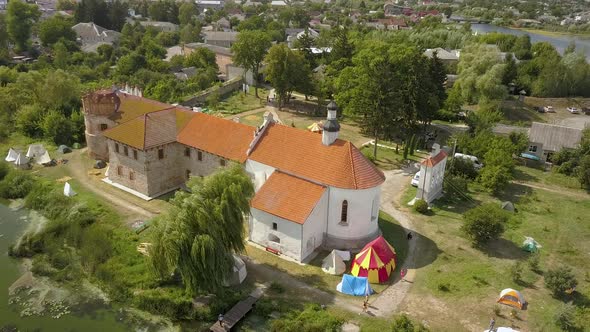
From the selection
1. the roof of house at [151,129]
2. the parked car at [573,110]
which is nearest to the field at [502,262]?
the roof of house at [151,129]

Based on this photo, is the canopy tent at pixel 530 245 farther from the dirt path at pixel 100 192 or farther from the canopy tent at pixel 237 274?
the dirt path at pixel 100 192

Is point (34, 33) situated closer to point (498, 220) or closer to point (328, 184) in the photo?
point (328, 184)

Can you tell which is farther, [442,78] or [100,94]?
[442,78]

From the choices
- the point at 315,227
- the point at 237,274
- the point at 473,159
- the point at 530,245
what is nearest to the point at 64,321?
the point at 237,274

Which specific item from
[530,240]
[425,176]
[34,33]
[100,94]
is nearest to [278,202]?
[425,176]

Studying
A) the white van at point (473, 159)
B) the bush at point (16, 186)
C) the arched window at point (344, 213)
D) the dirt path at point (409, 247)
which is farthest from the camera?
the white van at point (473, 159)

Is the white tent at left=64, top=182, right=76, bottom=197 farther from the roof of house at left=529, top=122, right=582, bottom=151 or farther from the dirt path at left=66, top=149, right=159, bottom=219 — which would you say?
the roof of house at left=529, top=122, right=582, bottom=151

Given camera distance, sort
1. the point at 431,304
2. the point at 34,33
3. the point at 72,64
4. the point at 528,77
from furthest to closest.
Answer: the point at 34,33 → the point at 72,64 → the point at 528,77 → the point at 431,304
